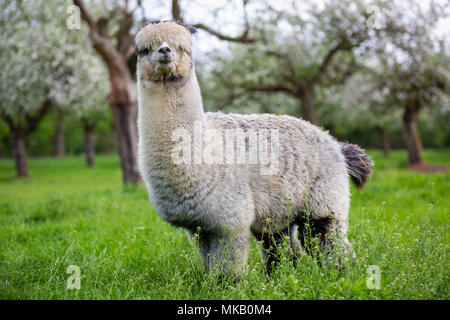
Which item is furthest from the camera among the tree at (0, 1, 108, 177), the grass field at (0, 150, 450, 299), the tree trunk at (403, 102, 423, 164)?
the tree trunk at (403, 102, 423, 164)

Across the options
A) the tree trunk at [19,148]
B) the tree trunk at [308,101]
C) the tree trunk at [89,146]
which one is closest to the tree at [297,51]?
the tree trunk at [308,101]

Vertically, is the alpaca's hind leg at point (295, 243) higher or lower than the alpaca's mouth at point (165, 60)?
lower

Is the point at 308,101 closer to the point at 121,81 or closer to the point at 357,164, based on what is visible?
the point at 121,81

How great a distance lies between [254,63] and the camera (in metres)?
12.3

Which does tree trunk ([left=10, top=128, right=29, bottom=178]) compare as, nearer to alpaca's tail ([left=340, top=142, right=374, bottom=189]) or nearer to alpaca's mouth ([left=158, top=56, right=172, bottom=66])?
alpaca's mouth ([left=158, top=56, right=172, bottom=66])

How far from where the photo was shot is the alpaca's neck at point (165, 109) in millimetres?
2945

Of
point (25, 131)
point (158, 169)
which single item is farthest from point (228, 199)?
point (25, 131)

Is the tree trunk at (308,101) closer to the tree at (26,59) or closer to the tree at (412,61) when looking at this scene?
the tree at (412,61)

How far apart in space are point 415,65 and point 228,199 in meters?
12.4

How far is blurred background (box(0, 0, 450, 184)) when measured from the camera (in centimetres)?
980

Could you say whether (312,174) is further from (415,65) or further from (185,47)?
(415,65)

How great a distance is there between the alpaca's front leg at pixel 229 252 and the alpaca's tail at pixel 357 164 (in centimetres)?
138

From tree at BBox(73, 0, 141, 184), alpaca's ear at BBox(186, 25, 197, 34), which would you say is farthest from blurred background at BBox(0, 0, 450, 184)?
alpaca's ear at BBox(186, 25, 197, 34)

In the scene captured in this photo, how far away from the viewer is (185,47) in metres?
2.94
